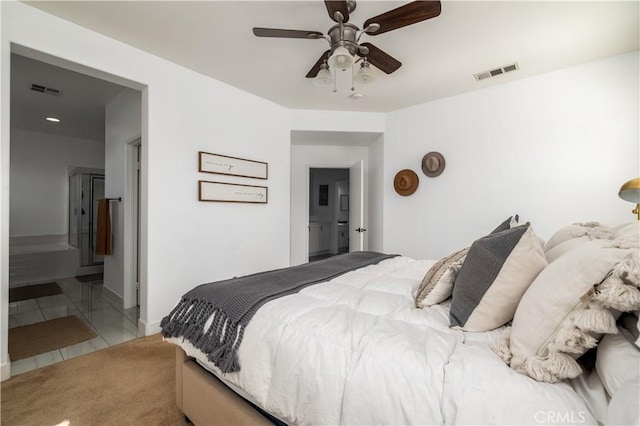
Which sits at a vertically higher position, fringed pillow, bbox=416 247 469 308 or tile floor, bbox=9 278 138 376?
fringed pillow, bbox=416 247 469 308

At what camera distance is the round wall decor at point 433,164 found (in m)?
3.53

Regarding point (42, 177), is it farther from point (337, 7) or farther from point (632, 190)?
point (632, 190)

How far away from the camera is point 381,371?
837 millimetres

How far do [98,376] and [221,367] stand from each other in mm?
1471

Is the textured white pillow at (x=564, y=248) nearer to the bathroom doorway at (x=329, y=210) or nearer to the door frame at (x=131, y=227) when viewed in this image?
the door frame at (x=131, y=227)

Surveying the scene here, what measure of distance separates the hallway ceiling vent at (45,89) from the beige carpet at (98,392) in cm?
320

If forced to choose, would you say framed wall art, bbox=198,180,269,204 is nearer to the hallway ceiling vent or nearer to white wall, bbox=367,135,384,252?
white wall, bbox=367,135,384,252

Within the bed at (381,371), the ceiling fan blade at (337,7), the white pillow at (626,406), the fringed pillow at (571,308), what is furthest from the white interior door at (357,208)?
the white pillow at (626,406)

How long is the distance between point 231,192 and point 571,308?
10.0ft

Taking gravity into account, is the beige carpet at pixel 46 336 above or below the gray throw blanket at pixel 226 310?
below

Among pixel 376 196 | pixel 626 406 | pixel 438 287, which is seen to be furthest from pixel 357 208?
pixel 626 406

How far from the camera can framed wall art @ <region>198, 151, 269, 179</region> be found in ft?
9.76

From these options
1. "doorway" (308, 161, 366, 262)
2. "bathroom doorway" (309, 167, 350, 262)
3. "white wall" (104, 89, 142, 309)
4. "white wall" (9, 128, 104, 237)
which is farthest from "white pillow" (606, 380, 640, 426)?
"white wall" (9, 128, 104, 237)

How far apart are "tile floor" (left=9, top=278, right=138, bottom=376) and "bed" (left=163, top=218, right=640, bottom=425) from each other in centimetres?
152
